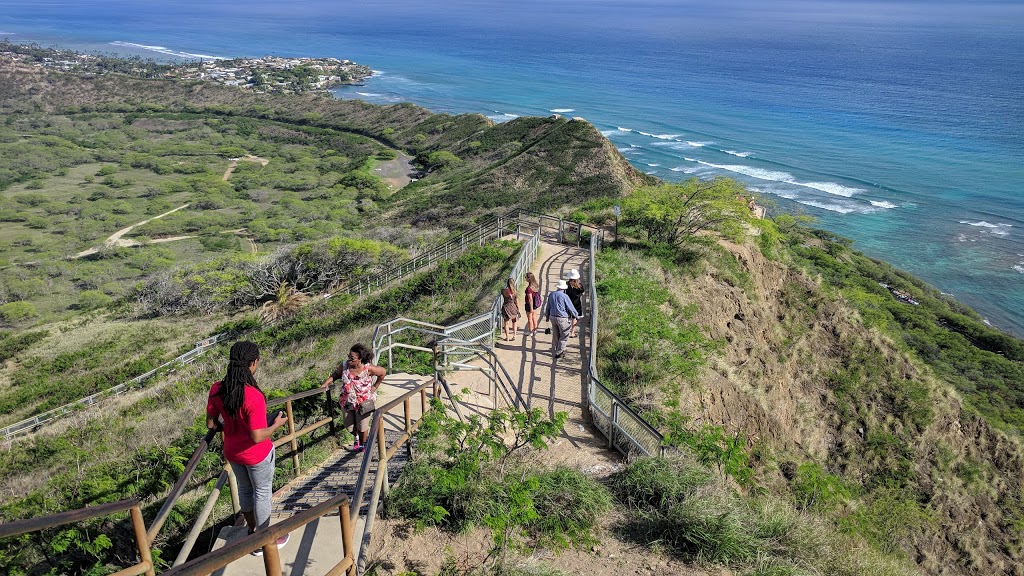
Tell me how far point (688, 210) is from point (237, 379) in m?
17.6

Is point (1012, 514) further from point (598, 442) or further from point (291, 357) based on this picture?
point (291, 357)

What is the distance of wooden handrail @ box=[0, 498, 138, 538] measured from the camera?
3.36 m

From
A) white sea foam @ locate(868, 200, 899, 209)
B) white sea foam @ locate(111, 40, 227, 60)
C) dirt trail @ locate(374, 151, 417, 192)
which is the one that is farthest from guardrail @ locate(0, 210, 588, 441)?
white sea foam @ locate(111, 40, 227, 60)

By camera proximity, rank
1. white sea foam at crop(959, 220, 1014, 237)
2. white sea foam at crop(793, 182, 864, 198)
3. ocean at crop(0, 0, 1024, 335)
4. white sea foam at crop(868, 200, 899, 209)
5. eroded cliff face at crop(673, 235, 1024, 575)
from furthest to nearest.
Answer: white sea foam at crop(793, 182, 864, 198)
white sea foam at crop(868, 200, 899, 209)
ocean at crop(0, 0, 1024, 335)
white sea foam at crop(959, 220, 1014, 237)
eroded cliff face at crop(673, 235, 1024, 575)

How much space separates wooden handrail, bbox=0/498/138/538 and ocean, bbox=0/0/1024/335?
46.0m

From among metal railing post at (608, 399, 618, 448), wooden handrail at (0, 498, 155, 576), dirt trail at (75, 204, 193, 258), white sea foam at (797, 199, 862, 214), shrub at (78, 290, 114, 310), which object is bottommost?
shrub at (78, 290, 114, 310)

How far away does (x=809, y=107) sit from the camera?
93.3 metres

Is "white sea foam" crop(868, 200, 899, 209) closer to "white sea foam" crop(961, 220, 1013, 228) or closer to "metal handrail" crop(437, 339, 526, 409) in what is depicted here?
→ "white sea foam" crop(961, 220, 1013, 228)

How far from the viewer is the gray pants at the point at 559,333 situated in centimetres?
1172

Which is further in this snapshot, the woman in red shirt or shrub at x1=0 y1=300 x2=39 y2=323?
shrub at x1=0 y1=300 x2=39 y2=323

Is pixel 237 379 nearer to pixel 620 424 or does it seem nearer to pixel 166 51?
pixel 620 424

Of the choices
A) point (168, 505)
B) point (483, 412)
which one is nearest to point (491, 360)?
point (483, 412)

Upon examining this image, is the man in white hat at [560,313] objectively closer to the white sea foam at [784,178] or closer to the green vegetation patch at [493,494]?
the green vegetation patch at [493,494]

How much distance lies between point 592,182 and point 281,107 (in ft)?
229
